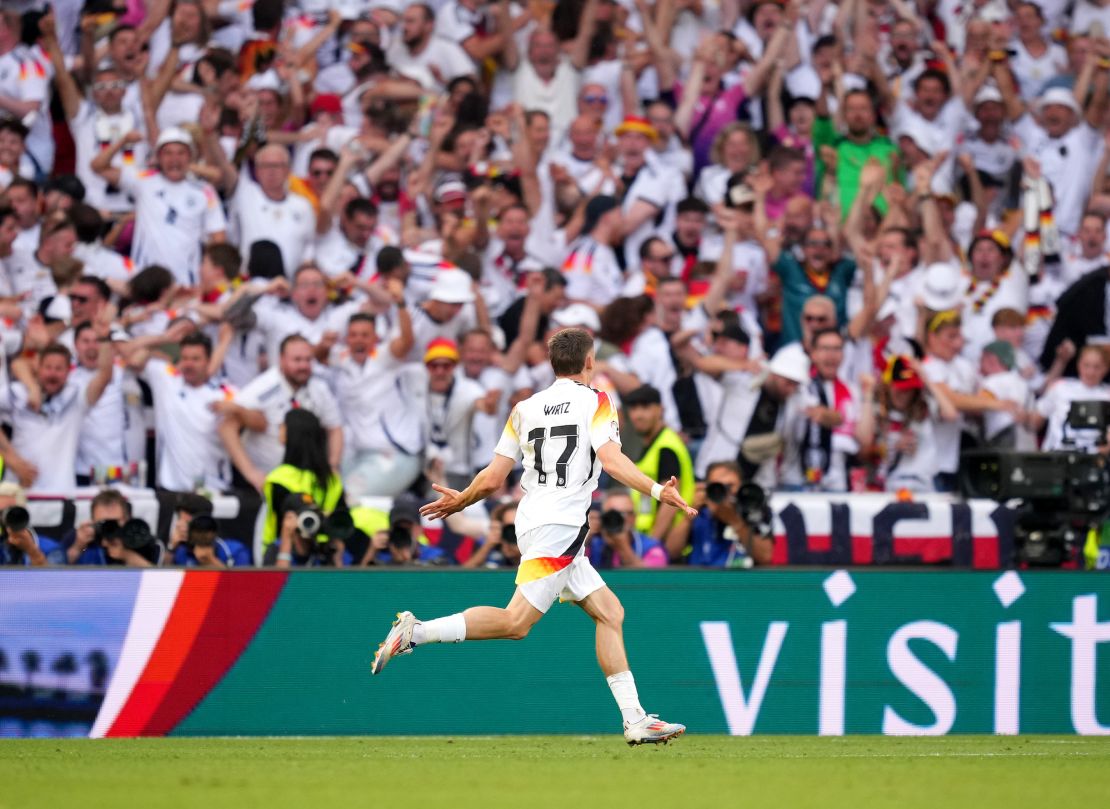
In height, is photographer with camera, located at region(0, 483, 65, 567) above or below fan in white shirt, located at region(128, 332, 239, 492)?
below

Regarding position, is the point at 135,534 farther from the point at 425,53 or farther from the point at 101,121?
the point at 425,53

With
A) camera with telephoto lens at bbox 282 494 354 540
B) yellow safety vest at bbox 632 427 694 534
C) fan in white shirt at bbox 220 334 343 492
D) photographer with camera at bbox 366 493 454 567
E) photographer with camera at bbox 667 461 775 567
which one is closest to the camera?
camera with telephoto lens at bbox 282 494 354 540

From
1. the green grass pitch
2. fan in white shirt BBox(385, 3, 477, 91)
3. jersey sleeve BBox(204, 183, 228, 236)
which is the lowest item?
the green grass pitch

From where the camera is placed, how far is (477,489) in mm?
8969

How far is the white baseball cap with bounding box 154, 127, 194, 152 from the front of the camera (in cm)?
1562

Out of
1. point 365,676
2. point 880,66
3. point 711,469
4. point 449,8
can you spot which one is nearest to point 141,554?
point 365,676

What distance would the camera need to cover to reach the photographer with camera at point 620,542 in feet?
39.8

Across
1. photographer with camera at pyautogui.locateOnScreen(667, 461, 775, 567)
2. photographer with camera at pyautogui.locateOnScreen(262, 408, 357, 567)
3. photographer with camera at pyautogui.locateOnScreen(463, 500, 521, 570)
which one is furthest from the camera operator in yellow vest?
photographer with camera at pyautogui.locateOnScreen(262, 408, 357, 567)

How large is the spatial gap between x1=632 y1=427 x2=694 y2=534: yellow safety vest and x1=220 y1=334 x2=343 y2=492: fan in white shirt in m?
2.54

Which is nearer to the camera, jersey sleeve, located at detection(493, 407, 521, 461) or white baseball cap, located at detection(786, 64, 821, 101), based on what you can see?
jersey sleeve, located at detection(493, 407, 521, 461)

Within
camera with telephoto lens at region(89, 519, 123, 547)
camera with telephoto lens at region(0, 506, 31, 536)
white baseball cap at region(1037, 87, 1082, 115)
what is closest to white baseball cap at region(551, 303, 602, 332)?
camera with telephoto lens at region(89, 519, 123, 547)

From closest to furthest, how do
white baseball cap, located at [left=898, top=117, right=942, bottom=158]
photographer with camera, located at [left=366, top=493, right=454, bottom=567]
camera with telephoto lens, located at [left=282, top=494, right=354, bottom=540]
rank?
camera with telephoto lens, located at [left=282, top=494, right=354, bottom=540], photographer with camera, located at [left=366, top=493, right=454, bottom=567], white baseball cap, located at [left=898, top=117, right=942, bottom=158]

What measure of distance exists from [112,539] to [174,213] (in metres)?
4.65

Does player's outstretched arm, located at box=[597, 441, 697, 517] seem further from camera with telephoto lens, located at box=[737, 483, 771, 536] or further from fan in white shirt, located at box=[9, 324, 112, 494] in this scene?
fan in white shirt, located at box=[9, 324, 112, 494]
